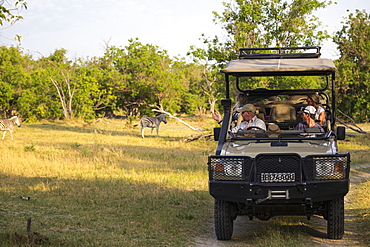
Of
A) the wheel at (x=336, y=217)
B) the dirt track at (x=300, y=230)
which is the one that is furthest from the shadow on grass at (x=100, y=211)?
the wheel at (x=336, y=217)

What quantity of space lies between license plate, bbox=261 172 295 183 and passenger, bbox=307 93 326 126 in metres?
2.16

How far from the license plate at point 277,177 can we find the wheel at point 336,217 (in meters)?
0.75

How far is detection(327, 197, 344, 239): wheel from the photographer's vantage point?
6.49 metres

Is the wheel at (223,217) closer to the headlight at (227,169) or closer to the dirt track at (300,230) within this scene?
the dirt track at (300,230)

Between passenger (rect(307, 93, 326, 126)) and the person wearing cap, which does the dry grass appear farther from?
passenger (rect(307, 93, 326, 126))

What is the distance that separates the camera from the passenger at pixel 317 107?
316 inches

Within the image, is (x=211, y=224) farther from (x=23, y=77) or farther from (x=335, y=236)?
(x=23, y=77)

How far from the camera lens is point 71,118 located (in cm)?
3888

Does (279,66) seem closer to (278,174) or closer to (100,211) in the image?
(278,174)

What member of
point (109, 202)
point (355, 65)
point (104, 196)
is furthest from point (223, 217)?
point (355, 65)

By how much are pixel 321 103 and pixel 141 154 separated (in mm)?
9523

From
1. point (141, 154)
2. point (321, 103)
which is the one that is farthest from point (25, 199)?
point (141, 154)

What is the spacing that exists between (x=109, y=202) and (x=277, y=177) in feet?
13.3

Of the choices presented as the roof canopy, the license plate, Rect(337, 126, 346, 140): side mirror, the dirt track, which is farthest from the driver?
the license plate
